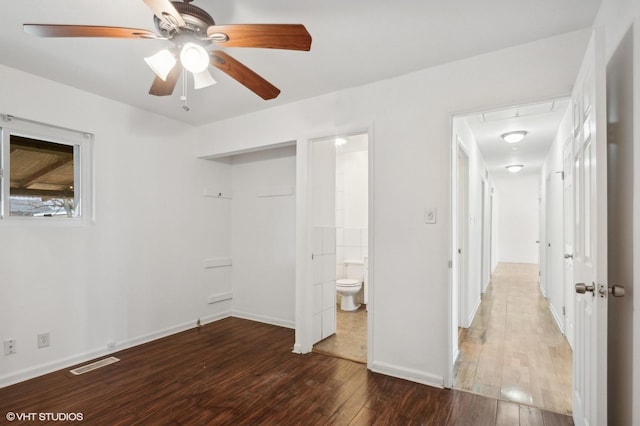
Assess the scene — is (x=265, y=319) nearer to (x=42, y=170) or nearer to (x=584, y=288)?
(x=42, y=170)

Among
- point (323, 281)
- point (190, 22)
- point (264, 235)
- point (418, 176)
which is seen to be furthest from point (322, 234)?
point (190, 22)

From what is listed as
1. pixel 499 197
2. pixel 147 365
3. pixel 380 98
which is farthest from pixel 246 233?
pixel 499 197

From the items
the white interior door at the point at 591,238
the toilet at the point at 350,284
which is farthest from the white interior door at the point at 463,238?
the white interior door at the point at 591,238

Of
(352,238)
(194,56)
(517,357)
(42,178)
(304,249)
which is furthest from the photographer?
(352,238)

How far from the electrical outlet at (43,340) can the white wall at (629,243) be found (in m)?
3.83

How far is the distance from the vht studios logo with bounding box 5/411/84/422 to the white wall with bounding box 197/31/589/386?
2115 millimetres

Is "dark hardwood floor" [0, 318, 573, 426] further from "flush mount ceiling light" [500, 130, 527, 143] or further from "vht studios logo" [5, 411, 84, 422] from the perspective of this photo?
"flush mount ceiling light" [500, 130, 527, 143]

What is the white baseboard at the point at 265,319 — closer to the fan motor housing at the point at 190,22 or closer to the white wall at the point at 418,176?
the white wall at the point at 418,176

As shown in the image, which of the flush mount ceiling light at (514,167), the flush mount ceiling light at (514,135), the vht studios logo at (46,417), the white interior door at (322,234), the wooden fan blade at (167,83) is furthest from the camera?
the flush mount ceiling light at (514,167)

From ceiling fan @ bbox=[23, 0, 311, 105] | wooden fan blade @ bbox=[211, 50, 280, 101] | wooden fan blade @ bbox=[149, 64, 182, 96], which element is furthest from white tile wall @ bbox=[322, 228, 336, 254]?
ceiling fan @ bbox=[23, 0, 311, 105]

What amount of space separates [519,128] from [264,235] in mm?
3544

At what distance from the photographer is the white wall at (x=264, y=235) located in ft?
13.4

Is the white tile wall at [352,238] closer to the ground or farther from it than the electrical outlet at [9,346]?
farther from it

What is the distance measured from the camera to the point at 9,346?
2584 mm
